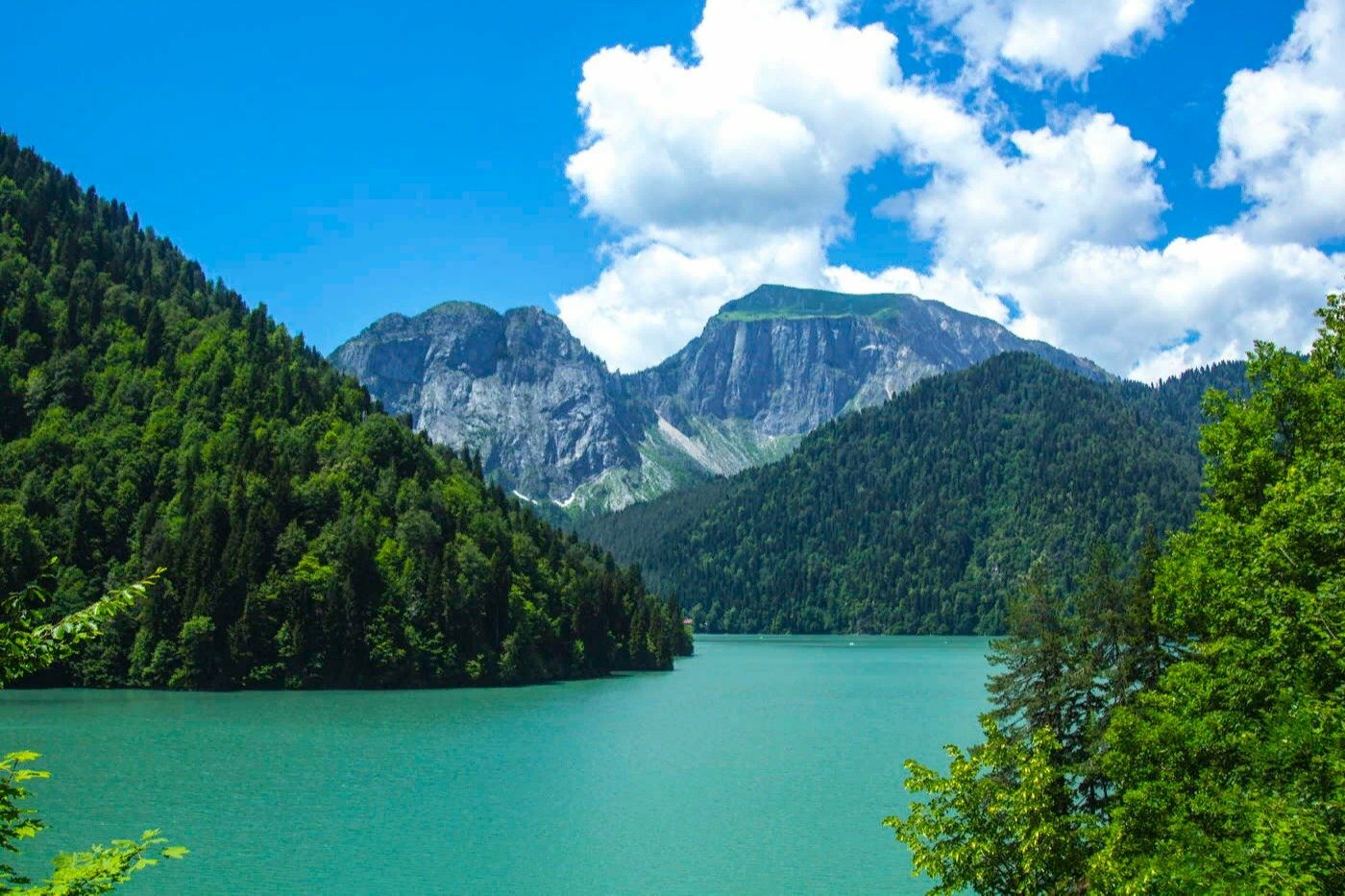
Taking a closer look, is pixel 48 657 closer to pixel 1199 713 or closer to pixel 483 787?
pixel 1199 713

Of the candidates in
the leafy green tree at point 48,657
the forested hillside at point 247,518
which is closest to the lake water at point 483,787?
the forested hillside at point 247,518

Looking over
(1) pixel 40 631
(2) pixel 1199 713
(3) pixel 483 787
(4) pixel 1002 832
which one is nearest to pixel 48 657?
(1) pixel 40 631

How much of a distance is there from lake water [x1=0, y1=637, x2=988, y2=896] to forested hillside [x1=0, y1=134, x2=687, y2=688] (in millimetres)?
8802

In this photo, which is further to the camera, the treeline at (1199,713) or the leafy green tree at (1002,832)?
the leafy green tree at (1002,832)

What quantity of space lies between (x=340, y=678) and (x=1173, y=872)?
9834 cm

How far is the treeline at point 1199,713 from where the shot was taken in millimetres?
19156

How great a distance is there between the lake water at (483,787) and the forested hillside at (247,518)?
8802 mm

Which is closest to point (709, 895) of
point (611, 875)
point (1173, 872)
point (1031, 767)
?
point (611, 875)

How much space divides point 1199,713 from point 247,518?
326 ft

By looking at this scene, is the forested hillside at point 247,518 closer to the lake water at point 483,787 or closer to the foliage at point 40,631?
the lake water at point 483,787

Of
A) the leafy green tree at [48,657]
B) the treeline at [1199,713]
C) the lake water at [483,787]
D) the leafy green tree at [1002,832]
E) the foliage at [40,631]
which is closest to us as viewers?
the foliage at [40,631]

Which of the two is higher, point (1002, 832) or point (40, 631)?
point (40, 631)

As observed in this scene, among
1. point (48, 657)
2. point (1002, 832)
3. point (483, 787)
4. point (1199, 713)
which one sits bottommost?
point (483, 787)

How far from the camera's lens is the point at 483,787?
54.7 meters
